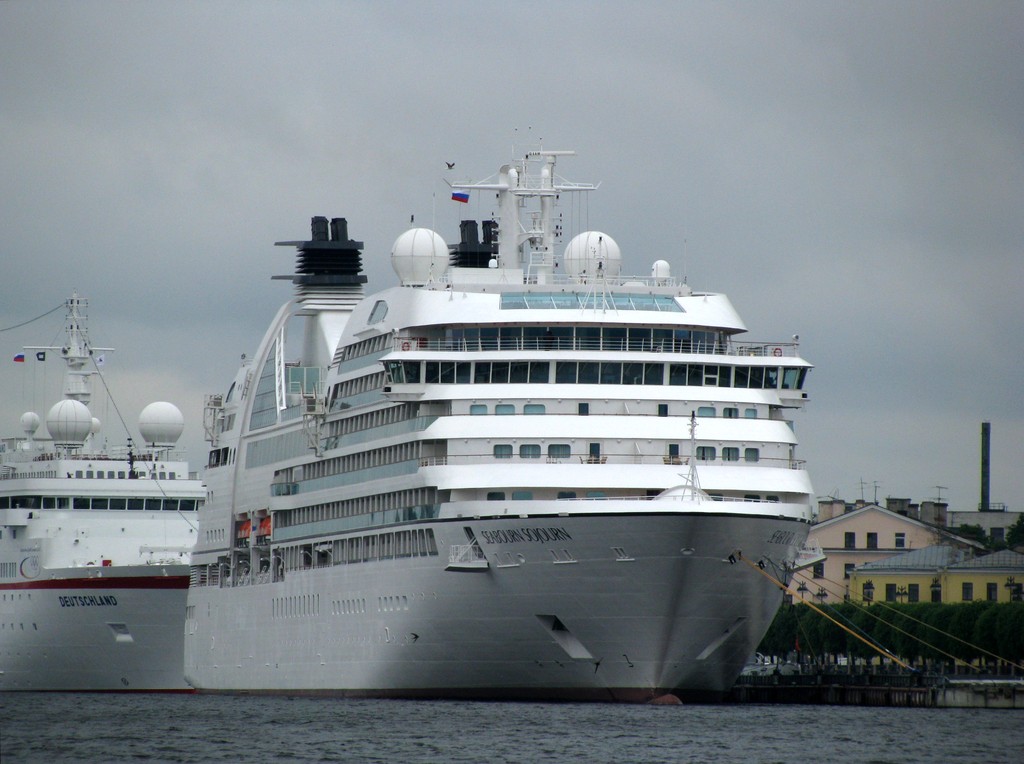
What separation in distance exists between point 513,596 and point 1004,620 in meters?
34.9

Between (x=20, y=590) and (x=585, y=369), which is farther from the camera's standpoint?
(x=20, y=590)

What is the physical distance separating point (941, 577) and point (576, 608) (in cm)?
5464

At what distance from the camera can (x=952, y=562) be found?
114562mm

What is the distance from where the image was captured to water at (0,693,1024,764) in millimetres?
55250

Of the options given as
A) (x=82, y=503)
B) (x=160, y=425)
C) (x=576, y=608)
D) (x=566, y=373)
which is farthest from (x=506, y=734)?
(x=160, y=425)

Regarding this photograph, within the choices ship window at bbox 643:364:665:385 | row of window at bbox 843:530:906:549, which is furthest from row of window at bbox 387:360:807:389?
row of window at bbox 843:530:906:549

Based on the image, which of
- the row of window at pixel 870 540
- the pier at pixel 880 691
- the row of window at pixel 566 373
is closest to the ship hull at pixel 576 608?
the row of window at pixel 566 373

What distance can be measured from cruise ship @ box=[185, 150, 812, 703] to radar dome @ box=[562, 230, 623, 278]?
3.6 inches

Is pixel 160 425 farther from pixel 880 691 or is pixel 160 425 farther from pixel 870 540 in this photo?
pixel 870 540

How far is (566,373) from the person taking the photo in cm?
6638

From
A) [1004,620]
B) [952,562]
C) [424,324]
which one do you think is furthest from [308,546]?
[952,562]

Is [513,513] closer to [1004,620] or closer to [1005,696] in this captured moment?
[1005,696]

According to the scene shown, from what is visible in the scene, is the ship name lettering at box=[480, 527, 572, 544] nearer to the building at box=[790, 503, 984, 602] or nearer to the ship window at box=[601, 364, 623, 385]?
the ship window at box=[601, 364, 623, 385]

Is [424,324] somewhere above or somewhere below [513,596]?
above
